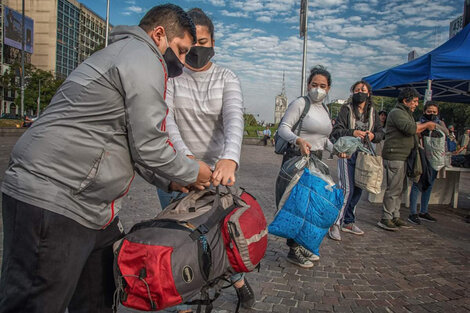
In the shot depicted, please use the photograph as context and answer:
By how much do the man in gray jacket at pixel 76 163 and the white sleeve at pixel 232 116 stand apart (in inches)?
24.6

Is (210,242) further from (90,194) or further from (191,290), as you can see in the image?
(90,194)

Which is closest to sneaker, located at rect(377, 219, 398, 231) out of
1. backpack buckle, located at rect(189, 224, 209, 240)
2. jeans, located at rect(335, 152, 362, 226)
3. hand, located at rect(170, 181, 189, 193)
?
jeans, located at rect(335, 152, 362, 226)

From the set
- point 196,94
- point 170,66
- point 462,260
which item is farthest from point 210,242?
point 462,260

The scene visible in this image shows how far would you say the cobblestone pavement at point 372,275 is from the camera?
3.22m

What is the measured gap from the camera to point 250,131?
4078 cm

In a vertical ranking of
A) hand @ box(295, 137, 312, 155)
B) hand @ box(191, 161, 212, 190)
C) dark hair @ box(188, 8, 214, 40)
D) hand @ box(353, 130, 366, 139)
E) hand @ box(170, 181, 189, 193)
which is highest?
dark hair @ box(188, 8, 214, 40)

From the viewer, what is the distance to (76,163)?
4.83 ft

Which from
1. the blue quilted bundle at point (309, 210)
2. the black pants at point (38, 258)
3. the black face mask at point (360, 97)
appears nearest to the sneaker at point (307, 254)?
the blue quilted bundle at point (309, 210)

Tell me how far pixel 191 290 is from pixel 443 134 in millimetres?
6317

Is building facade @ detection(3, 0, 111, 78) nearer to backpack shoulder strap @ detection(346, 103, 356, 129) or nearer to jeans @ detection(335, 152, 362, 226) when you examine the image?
backpack shoulder strap @ detection(346, 103, 356, 129)

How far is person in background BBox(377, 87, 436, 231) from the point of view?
5701mm

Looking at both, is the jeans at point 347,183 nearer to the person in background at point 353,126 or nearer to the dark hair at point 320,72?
the person in background at point 353,126

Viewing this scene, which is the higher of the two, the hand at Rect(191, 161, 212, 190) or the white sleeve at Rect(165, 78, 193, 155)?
the white sleeve at Rect(165, 78, 193, 155)

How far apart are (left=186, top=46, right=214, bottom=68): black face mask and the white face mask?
1926 millimetres
